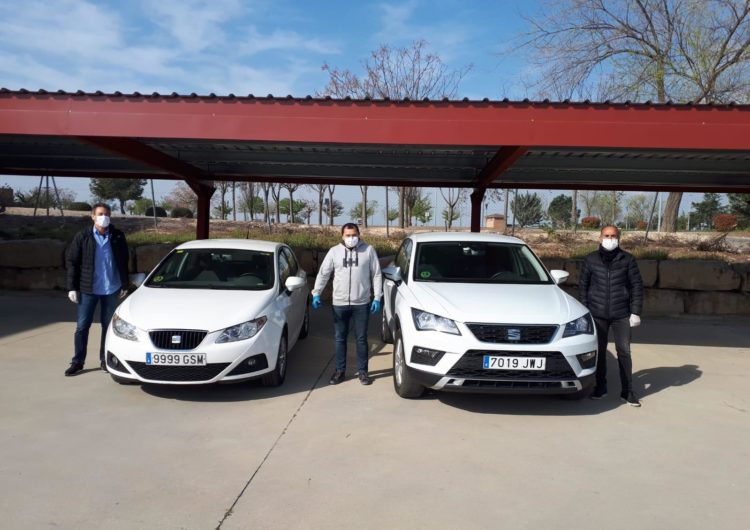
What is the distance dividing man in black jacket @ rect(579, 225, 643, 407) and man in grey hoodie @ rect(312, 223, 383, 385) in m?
2.20

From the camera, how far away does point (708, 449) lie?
172 inches

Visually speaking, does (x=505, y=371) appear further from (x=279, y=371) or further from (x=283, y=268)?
(x=283, y=268)

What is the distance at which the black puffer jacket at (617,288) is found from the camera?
5.32m

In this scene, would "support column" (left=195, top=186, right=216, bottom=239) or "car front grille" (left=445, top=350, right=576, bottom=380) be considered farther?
"support column" (left=195, top=186, right=216, bottom=239)

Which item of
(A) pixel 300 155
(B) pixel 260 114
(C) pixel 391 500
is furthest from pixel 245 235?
(C) pixel 391 500

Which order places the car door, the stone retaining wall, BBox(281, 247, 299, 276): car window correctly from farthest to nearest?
1. the stone retaining wall
2. BBox(281, 247, 299, 276): car window
3. the car door

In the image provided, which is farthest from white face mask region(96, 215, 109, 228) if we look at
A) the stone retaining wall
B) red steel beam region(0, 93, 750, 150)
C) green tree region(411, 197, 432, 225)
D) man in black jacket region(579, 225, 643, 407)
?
green tree region(411, 197, 432, 225)

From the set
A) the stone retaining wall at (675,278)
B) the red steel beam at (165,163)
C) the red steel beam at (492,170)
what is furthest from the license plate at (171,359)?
the stone retaining wall at (675,278)

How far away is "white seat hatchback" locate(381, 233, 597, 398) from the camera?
15.4 ft

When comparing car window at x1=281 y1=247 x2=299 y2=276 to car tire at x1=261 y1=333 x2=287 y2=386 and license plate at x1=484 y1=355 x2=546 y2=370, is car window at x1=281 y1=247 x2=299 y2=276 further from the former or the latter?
license plate at x1=484 y1=355 x2=546 y2=370

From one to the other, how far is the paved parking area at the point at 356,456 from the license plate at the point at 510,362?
528mm

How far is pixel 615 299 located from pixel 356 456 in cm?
303

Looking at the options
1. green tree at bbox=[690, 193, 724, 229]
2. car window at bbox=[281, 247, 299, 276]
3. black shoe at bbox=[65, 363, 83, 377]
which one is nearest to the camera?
black shoe at bbox=[65, 363, 83, 377]

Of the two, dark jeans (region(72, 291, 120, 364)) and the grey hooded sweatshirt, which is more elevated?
the grey hooded sweatshirt
